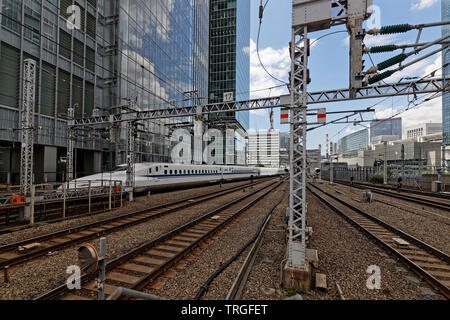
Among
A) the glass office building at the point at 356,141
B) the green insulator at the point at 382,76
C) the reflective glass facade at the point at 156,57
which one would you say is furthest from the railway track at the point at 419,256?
the glass office building at the point at 356,141

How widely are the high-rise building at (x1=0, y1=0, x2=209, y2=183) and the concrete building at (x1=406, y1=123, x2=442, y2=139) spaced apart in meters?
145

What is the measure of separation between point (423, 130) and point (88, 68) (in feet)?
565

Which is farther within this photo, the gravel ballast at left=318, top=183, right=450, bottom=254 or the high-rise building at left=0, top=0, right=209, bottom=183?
the high-rise building at left=0, top=0, right=209, bottom=183

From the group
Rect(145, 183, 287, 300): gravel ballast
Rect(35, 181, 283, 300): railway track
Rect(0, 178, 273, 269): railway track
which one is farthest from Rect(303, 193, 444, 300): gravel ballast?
Rect(0, 178, 273, 269): railway track

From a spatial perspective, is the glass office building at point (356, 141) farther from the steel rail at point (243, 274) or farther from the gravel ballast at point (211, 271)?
the steel rail at point (243, 274)

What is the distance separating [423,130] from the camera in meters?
132

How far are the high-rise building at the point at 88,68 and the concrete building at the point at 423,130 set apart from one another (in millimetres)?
144521

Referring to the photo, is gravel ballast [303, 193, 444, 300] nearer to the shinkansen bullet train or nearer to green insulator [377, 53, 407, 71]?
green insulator [377, 53, 407, 71]

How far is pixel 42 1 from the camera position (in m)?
21.3

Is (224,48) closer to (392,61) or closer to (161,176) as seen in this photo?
(161,176)

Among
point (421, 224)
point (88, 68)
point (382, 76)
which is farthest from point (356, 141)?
→ point (382, 76)

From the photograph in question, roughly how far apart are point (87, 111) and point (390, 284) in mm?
31121

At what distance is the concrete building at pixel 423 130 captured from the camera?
125312mm

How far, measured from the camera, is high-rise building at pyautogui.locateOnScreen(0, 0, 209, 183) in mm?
19547
